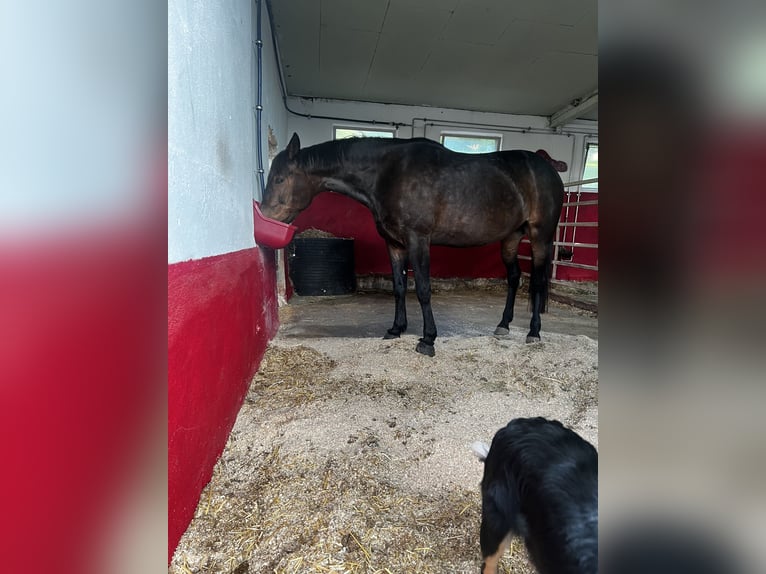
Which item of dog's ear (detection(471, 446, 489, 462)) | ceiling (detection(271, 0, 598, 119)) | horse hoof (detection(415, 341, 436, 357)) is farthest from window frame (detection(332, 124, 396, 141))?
dog's ear (detection(471, 446, 489, 462))

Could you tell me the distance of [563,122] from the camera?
6.15 m

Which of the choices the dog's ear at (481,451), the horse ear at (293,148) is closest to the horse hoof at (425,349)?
the dog's ear at (481,451)

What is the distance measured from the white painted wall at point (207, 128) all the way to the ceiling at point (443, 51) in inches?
86.3

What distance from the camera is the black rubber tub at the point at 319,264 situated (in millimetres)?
4473

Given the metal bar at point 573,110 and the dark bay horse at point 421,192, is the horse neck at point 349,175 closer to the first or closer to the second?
the dark bay horse at point 421,192

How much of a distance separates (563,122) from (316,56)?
163 inches

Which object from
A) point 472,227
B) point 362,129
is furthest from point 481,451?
point 362,129

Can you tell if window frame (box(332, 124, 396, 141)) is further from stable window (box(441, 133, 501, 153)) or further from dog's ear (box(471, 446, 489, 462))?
dog's ear (box(471, 446, 489, 462))

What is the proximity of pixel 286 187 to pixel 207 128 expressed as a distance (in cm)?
155

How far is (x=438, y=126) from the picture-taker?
6.16m
